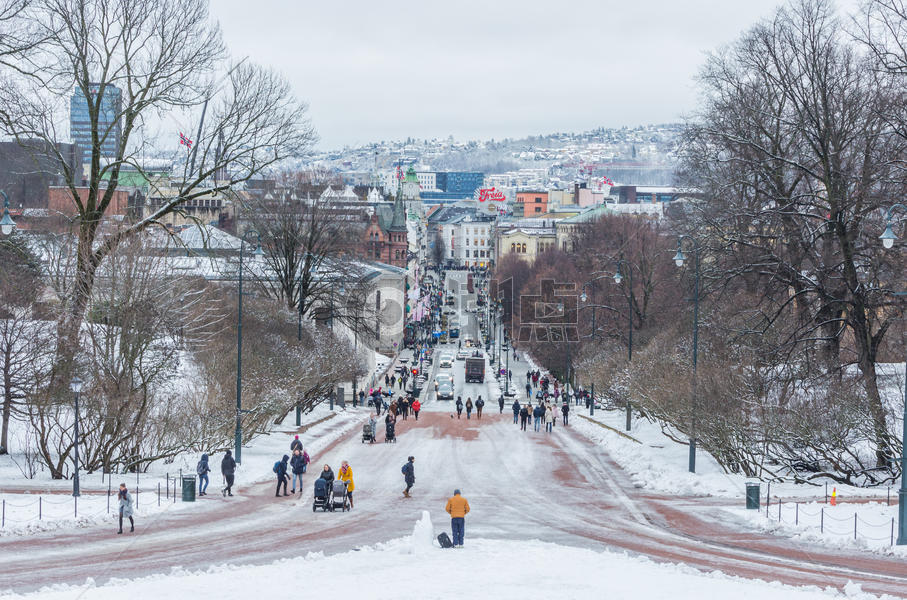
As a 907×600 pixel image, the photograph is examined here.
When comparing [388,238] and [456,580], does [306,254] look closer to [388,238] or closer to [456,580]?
[456,580]

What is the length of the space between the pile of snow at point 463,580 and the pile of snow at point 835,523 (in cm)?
371

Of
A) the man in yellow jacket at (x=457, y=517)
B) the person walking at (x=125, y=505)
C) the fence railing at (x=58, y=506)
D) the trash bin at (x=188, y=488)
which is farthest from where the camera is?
the trash bin at (x=188, y=488)

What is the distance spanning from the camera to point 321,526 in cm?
2242

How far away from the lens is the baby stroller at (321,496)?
2426 centimetres

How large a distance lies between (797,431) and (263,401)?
17.4 metres

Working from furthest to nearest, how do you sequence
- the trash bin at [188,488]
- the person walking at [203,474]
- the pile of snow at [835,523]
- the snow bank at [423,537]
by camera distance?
the person walking at [203,474] < the trash bin at [188,488] < the pile of snow at [835,523] < the snow bank at [423,537]

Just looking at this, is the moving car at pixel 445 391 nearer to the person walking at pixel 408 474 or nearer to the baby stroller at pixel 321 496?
the person walking at pixel 408 474

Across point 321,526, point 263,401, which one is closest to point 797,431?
point 321,526

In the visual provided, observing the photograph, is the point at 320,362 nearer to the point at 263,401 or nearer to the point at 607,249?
the point at 263,401

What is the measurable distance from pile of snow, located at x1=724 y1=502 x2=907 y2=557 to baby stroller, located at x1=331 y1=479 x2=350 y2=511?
8752mm

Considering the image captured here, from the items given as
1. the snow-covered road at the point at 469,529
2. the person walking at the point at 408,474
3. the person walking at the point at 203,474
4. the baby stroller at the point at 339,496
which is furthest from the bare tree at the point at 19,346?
the person walking at the point at 408,474

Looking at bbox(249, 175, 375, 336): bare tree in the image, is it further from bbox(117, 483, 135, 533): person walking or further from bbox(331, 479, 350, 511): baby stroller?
bbox(117, 483, 135, 533): person walking

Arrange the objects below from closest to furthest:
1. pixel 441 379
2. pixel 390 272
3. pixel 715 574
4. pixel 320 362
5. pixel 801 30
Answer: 1. pixel 715 574
2. pixel 801 30
3. pixel 320 362
4. pixel 441 379
5. pixel 390 272

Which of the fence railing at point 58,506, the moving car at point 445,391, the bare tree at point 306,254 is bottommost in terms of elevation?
the moving car at point 445,391
